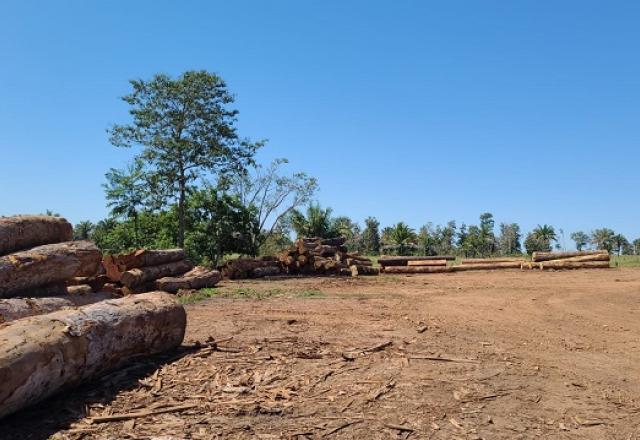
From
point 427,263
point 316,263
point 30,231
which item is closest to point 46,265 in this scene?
point 30,231

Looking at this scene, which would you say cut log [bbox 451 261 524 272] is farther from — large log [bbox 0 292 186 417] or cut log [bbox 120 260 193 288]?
large log [bbox 0 292 186 417]

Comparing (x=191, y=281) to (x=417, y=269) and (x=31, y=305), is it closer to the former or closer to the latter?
(x=31, y=305)

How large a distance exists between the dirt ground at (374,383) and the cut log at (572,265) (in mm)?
13720

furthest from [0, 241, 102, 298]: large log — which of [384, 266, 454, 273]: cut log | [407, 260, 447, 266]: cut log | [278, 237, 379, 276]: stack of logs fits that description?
[407, 260, 447, 266]: cut log

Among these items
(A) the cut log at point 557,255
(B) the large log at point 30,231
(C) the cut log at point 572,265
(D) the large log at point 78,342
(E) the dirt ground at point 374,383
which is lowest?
(E) the dirt ground at point 374,383

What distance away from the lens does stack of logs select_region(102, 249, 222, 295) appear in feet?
43.8

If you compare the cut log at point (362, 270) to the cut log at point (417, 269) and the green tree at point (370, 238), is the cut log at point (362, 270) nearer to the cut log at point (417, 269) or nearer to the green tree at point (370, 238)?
the cut log at point (417, 269)

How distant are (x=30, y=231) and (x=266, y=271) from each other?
13303 millimetres

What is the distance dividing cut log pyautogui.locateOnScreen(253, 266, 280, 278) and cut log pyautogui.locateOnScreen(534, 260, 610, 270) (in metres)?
11.7

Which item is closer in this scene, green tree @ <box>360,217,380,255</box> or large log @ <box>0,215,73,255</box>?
large log @ <box>0,215,73,255</box>

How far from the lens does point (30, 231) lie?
31.0 ft

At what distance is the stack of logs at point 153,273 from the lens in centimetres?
1334

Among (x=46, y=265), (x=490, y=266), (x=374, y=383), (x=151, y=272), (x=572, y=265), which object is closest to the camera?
(x=374, y=383)

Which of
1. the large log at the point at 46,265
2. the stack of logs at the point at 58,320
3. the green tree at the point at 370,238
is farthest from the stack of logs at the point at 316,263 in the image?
the green tree at the point at 370,238
